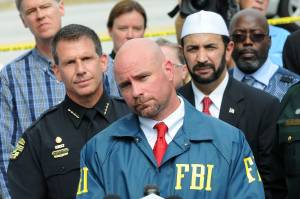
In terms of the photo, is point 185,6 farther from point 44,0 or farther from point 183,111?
point 183,111

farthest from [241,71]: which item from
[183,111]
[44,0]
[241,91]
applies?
[183,111]

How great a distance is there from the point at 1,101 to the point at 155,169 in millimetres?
2412

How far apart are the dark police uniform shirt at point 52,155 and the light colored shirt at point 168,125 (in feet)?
3.45

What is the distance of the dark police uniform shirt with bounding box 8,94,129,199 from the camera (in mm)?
5840

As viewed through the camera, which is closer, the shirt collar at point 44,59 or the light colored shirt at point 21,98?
the light colored shirt at point 21,98

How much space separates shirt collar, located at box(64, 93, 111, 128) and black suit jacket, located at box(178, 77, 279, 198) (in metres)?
0.91

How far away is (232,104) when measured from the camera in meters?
6.54

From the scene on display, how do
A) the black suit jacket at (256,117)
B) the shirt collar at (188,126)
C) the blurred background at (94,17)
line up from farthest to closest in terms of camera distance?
the blurred background at (94,17) < the black suit jacket at (256,117) < the shirt collar at (188,126)

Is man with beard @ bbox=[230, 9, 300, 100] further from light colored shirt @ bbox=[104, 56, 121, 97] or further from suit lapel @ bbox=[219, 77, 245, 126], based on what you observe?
light colored shirt @ bbox=[104, 56, 121, 97]

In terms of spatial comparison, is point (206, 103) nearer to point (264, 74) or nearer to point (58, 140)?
point (264, 74)

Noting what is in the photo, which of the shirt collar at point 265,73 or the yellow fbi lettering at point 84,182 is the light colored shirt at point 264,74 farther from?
the yellow fbi lettering at point 84,182

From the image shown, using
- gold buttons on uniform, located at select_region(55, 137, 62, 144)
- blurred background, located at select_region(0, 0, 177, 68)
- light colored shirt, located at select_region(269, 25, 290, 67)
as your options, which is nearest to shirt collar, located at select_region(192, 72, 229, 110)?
gold buttons on uniform, located at select_region(55, 137, 62, 144)

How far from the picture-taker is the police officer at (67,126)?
585 cm

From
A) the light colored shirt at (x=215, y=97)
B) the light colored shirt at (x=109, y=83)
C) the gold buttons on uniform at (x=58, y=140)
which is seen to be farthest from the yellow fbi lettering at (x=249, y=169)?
the light colored shirt at (x=109, y=83)
